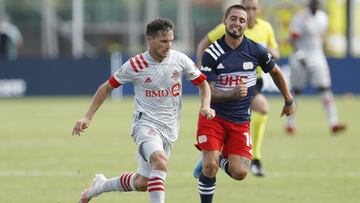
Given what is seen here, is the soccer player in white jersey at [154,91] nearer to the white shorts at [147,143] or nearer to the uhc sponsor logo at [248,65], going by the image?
the white shorts at [147,143]

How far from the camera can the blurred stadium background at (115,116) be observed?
13.9m

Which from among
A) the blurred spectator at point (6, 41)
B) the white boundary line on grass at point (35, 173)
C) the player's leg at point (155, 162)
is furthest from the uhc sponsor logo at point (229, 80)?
the blurred spectator at point (6, 41)

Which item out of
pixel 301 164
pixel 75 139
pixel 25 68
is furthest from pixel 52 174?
pixel 25 68

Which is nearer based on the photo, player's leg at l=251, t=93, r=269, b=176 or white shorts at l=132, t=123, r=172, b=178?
white shorts at l=132, t=123, r=172, b=178

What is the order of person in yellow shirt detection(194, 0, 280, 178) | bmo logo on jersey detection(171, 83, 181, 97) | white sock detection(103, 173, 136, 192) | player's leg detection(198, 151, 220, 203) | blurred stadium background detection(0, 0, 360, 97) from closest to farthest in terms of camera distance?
bmo logo on jersey detection(171, 83, 181, 97) → white sock detection(103, 173, 136, 192) → player's leg detection(198, 151, 220, 203) → person in yellow shirt detection(194, 0, 280, 178) → blurred stadium background detection(0, 0, 360, 97)

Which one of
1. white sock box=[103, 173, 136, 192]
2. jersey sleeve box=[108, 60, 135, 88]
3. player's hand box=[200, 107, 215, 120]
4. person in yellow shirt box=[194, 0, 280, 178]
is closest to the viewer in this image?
player's hand box=[200, 107, 215, 120]

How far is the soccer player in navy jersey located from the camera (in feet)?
38.2

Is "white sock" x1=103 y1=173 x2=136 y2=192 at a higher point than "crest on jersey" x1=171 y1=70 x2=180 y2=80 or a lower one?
lower

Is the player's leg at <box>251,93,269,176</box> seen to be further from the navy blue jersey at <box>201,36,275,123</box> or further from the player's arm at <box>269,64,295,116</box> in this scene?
the navy blue jersey at <box>201,36,275,123</box>

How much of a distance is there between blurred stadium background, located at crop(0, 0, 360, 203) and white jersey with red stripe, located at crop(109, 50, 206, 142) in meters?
1.90

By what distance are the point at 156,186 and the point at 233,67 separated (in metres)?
1.94

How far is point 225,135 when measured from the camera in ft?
38.8

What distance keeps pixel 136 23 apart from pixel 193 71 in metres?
35.9

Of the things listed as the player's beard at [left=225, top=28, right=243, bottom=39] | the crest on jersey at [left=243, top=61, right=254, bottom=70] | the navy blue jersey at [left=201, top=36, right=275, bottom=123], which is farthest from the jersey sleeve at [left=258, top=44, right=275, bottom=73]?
the player's beard at [left=225, top=28, right=243, bottom=39]
